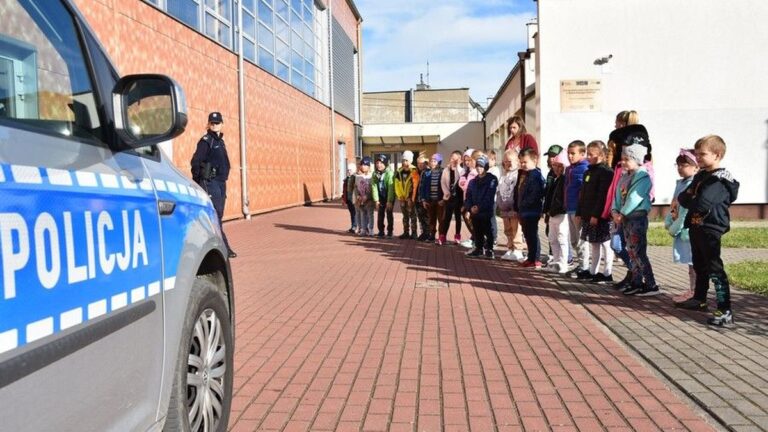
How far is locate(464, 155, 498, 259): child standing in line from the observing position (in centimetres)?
1026

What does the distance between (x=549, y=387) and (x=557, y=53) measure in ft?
48.8

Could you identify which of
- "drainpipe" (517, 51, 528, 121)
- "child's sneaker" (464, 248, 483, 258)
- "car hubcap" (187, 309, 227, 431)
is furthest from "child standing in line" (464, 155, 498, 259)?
"drainpipe" (517, 51, 528, 121)

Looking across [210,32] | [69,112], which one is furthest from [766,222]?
[69,112]

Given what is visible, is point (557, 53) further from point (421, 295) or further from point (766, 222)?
point (421, 295)

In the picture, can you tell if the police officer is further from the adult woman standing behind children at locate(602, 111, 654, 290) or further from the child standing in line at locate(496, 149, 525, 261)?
the adult woman standing behind children at locate(602, 111, 654, 290)

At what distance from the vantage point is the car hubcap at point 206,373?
106 inches

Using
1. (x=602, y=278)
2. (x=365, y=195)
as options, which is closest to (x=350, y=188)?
(x=365, y=195)

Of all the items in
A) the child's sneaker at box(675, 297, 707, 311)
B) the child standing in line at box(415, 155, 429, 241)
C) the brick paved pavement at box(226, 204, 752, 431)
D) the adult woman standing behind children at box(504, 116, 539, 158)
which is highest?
the adult woman standing behind children at box(504, 116, 539, 158)

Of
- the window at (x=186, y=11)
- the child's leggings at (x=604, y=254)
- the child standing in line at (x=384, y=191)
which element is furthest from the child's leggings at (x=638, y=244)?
the window at (x=186, y=11)

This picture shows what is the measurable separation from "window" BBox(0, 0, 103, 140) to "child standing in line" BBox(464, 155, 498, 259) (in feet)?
27.6

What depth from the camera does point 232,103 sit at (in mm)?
18297

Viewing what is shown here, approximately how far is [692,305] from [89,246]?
578 cm

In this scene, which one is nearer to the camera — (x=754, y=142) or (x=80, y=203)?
(x=80, y=203)

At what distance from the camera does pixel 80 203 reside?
5.90ft
